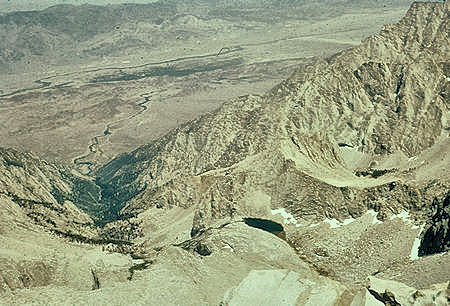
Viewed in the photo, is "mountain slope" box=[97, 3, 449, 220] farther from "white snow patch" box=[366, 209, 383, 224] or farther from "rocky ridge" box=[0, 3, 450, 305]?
"white snow patch" box=[366, 209, 383, 224]

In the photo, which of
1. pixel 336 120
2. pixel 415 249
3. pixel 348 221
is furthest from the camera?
pixel 336 120

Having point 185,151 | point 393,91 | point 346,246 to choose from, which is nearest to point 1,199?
point 346,246

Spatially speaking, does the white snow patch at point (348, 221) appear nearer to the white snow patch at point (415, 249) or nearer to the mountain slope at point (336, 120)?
the mountain slope at point (336, 120)

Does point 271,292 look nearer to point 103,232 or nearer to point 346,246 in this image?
point 346,246

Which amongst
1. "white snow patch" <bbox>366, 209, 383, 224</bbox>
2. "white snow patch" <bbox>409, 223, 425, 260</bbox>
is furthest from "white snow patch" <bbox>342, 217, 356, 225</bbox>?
"white snow patch" <bbox>409, 223, 425, 260</bbox>

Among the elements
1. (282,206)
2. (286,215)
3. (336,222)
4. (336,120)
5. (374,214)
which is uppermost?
(282,206)

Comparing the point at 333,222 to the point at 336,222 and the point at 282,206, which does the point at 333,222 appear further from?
the point at 282,206

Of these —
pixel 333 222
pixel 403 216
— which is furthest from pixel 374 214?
pixel 333 222

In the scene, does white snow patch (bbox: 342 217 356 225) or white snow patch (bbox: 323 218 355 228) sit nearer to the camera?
white snow patch (bbox: 323 218 355 228)

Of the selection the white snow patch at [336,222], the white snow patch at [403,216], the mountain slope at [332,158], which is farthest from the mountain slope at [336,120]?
the white snow patch at [403,216]

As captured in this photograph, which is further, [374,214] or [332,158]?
[332,158]

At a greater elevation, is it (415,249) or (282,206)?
(282,206)

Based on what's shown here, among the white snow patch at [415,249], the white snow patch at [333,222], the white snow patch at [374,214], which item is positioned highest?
the white snow patch at [374,214]
